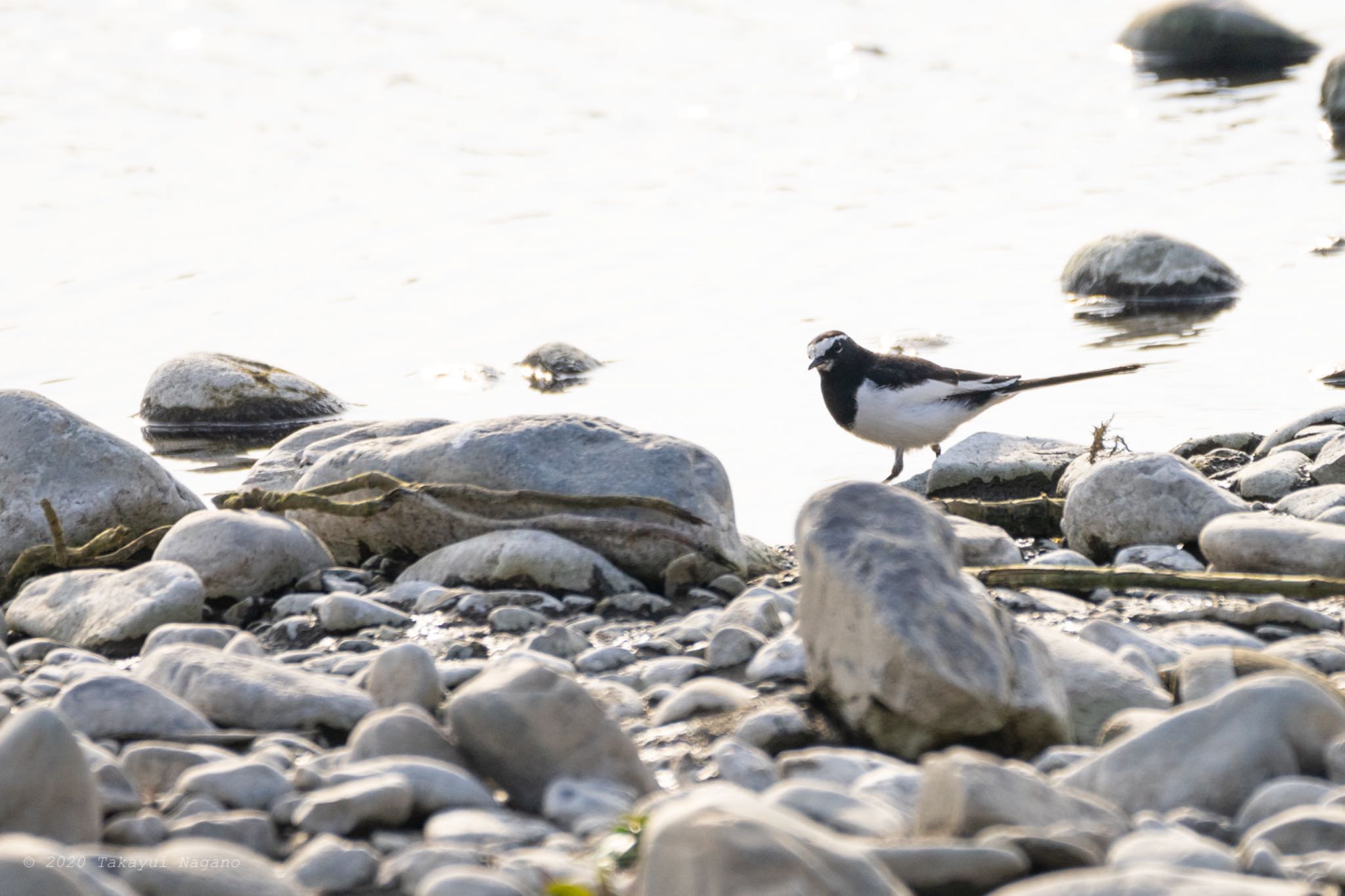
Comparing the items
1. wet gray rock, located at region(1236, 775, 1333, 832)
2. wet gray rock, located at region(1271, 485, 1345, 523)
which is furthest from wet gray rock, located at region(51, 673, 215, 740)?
wet gray rock, located at region(1271, 485, 1345, 523)

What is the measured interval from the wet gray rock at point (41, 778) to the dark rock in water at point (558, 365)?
7.23 metres

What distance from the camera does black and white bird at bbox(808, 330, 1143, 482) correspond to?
7527 mm

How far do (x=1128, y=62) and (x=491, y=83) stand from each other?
31.3ft

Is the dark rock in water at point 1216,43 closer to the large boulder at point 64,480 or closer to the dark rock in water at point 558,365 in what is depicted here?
the dark rock in water at point 558,365

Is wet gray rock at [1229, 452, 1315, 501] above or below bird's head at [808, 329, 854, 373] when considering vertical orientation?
below

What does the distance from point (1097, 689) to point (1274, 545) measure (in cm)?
152

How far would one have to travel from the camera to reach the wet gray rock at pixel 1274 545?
502 cm

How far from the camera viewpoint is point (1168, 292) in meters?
12.0

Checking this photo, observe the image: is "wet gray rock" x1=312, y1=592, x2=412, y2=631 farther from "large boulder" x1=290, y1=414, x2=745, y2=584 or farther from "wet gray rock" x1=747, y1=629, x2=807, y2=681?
"wet gray rock" x1=747, y1=629, x2=807, y2=681

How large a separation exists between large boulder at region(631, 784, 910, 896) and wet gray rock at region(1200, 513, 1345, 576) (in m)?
3.07

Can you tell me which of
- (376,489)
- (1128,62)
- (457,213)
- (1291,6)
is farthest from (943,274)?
(1291,6)

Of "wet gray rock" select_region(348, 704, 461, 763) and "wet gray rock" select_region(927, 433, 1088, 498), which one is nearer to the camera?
"wet gray rock" select_region(348, 704, 461, 763)

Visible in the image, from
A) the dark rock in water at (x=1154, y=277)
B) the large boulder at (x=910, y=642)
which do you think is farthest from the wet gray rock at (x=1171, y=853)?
the dark rock in water at (x=1154, y=277)

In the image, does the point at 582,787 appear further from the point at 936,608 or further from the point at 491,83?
the point at 491,83
